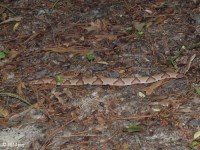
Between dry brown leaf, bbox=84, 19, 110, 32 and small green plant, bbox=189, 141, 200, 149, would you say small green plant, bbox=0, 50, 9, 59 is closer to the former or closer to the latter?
dry brown leaf, bbox=84, 19, 110, 32

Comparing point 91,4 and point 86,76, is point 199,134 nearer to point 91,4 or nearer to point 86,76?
point 86,76

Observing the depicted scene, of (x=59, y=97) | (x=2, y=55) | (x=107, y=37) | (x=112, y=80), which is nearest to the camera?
(x=59, y=97)

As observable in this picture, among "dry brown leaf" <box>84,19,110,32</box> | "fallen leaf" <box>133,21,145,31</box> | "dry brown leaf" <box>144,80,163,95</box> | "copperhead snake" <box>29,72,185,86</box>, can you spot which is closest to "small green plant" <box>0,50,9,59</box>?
"copperhead snake" <box>29,72,185,86</box>

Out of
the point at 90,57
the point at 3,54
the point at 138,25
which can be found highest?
the point at 138,25

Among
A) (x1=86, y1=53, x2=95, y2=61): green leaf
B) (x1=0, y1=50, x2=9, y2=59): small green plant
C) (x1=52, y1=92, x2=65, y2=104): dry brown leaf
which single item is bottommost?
(x1=0, y1=50, x2=9, y2=59): small green plant

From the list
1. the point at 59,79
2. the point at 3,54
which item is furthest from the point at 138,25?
the point at 3,54

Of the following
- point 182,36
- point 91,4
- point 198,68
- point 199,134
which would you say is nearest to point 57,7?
point 91,4

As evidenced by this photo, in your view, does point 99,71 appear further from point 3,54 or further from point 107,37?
point 3,54

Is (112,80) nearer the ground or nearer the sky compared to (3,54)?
nearer the sky
